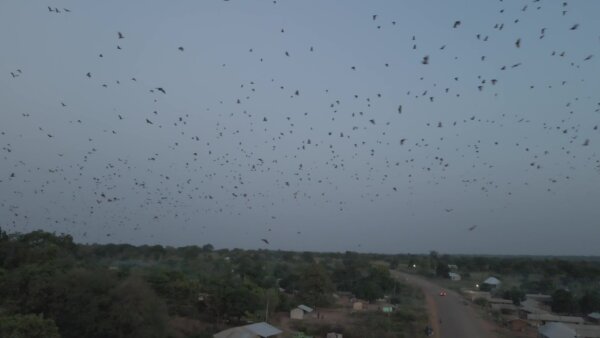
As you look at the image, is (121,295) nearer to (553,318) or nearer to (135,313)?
(135,313)

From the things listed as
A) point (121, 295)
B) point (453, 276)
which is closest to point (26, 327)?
point (121, 295)

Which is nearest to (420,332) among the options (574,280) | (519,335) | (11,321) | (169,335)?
(519,335)

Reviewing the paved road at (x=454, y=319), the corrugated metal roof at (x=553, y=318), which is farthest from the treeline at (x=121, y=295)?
the corrugated metal roof at (x=553, y=318)

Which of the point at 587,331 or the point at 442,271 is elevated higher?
the point at 442,271

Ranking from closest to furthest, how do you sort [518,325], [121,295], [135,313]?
[135,313], [121,295], [518,325]

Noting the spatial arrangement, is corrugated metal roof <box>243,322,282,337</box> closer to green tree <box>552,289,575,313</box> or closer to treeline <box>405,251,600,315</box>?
green tree <box>552,289,575,313</box>
